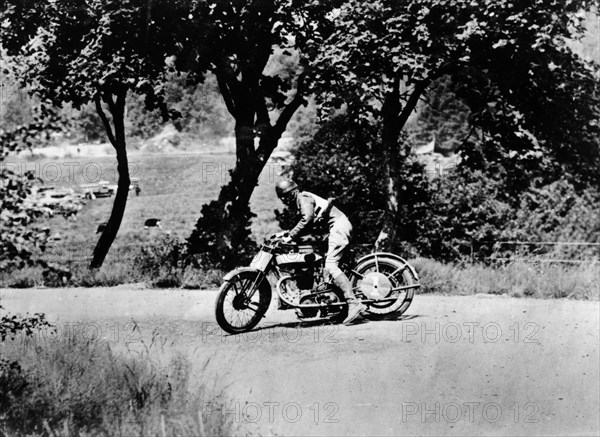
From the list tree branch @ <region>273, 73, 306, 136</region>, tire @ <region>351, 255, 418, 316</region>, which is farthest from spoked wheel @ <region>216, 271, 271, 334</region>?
tree branch @ <region>273, 73, 306, 136</region>

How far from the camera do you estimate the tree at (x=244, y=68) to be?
13594 millimetres

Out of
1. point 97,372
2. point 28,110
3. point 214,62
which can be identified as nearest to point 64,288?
point 214,62

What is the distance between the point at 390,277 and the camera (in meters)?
9.25

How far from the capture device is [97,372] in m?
6.62

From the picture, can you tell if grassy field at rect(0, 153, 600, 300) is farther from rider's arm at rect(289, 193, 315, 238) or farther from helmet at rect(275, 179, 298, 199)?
rider's arm at rect(289, 193, 315, 238)

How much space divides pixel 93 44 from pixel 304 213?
21.1 ft

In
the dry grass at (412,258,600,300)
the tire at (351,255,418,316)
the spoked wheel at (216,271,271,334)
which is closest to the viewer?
the spoked wheel at (216,271,271,334)

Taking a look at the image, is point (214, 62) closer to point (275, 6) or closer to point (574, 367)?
point (275, 6)

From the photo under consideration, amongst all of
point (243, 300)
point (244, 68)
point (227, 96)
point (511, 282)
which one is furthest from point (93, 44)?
point (511, 282)

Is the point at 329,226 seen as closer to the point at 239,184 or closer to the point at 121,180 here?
the point at 239,184

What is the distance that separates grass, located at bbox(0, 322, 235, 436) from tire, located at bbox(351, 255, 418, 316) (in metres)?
3.00

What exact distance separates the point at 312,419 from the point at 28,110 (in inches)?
132

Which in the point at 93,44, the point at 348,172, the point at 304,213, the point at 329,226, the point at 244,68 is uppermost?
the point at 93,44

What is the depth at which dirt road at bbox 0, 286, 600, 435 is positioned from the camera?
6.19m
